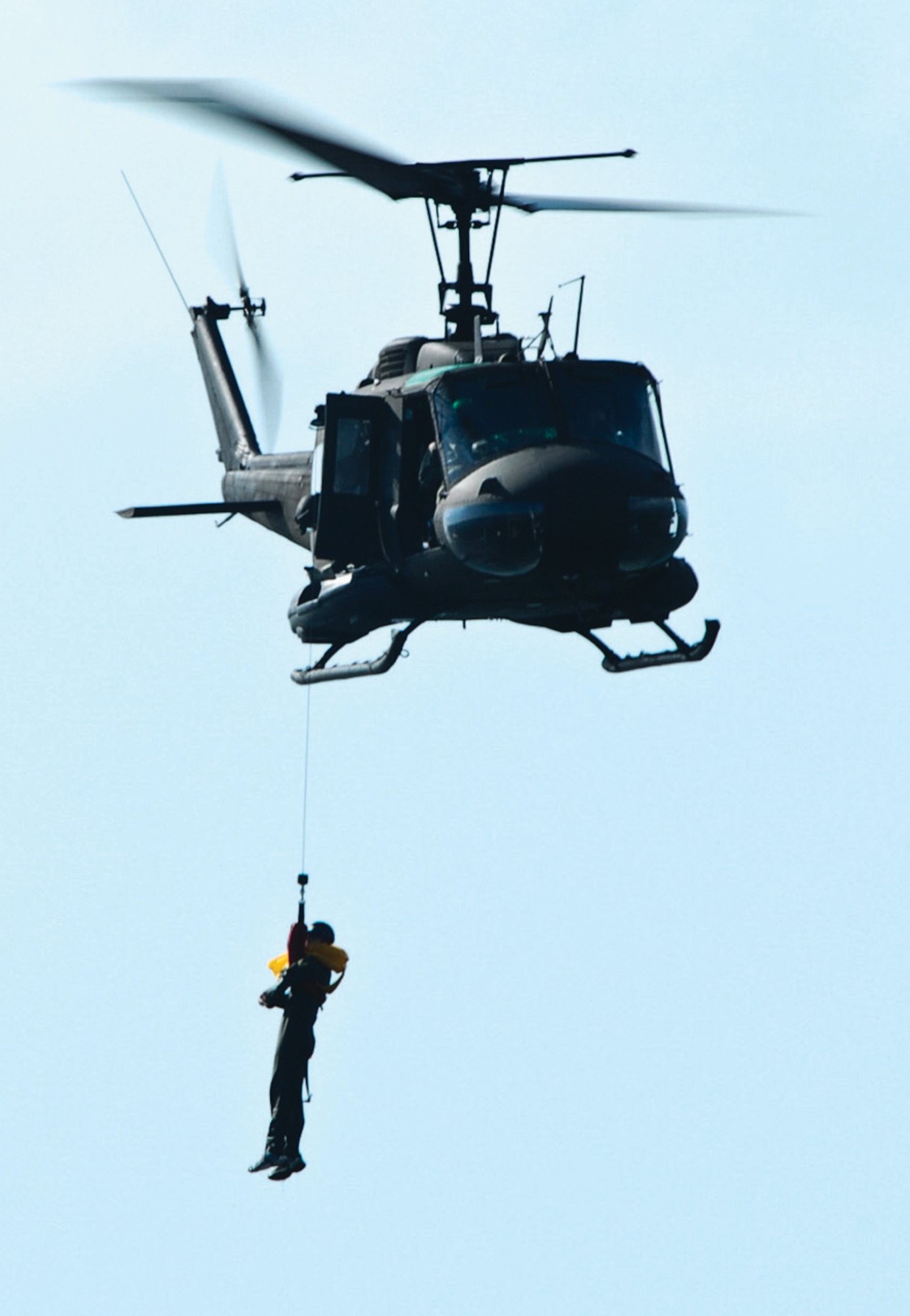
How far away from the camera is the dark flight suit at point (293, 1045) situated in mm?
27141

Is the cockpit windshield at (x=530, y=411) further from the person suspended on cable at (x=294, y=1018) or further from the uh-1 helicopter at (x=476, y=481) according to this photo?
the person suspended on cable at (x=294, y=1018)

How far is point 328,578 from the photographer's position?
29938 millimetres

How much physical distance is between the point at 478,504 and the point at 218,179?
11.0 m

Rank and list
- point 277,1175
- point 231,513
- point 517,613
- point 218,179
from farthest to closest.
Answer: point 218,179 → point 231,513 → point 517,613 → point 277,1175

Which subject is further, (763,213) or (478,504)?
(763,213)

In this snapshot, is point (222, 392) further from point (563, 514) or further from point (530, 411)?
point (563, 514)

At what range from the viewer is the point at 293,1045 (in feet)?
89.4

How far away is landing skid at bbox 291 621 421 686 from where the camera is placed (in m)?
29.0

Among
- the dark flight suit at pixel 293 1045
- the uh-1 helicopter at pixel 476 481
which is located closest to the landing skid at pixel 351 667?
the uh-1 helicopter at pixel 476 481

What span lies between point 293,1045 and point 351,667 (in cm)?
409

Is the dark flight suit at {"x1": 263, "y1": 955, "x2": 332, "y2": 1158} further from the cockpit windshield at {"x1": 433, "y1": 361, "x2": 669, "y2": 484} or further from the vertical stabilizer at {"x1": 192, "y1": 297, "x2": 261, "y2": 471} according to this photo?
the vertical stabilizer at {"x1": 192, "y1": 297, "x2": 261, "y2": 471}

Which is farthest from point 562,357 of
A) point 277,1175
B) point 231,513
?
point 277,1175

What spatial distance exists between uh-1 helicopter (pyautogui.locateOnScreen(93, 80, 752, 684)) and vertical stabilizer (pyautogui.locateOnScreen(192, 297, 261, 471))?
141 inches

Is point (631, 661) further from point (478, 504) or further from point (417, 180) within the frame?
point (417, 180)
